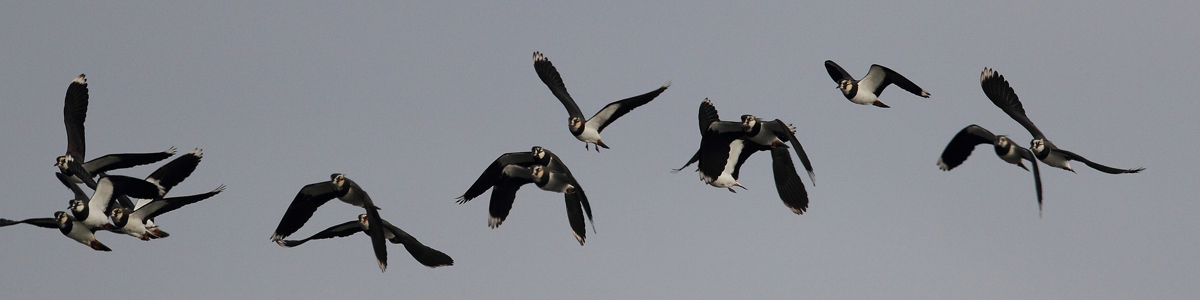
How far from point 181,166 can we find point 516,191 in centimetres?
749

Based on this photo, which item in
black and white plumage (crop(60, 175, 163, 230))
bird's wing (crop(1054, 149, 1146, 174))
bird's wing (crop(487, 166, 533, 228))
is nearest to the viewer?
bird's wing (crop(1054, 149, 1146, 174))

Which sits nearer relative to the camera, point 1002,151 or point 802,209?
Answer: point 1002,151

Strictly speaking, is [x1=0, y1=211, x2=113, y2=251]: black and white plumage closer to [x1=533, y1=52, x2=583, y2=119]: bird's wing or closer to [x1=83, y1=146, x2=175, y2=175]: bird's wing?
[x1=83, y1=146, x2=175, y2=175]: bird's wing

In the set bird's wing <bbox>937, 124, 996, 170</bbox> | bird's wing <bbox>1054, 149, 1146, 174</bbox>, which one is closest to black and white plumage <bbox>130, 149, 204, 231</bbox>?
bird's wing <bbox>937, 124, 996, 170</bbox>

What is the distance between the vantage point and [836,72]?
29266mm

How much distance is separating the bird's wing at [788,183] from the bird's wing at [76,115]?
1565 centimetres

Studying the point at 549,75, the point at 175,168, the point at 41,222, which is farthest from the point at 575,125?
the point at 41,222

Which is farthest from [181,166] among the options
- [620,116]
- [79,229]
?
[620,116]

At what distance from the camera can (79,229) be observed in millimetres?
30062

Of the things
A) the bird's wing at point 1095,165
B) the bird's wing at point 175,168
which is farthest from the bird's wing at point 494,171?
the bird's wing at point 1095,165

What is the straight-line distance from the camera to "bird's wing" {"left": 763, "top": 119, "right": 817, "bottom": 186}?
78.9ft

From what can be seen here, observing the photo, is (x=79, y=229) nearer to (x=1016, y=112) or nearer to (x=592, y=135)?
(x=592, y=135)

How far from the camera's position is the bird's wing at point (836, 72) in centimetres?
2900

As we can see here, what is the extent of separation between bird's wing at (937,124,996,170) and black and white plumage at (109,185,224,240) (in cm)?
1531
